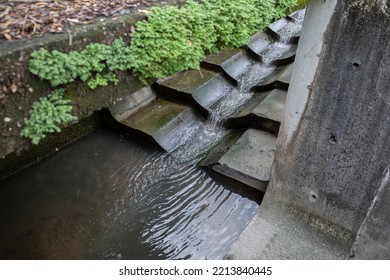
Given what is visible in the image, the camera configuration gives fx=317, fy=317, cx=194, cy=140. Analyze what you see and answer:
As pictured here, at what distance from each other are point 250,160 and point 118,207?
1777mm

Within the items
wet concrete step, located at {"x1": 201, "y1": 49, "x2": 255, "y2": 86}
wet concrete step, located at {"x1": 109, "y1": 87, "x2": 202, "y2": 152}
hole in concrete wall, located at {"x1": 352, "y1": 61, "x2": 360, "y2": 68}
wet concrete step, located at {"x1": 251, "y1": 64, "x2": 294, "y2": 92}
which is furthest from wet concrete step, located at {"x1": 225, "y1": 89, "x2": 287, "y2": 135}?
hole in concrete wall, located at {"x1": 352, "y1": 61, "x2": 360, "y2": 68}

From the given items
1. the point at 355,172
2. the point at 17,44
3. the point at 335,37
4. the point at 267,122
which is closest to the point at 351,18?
the point at 335,37

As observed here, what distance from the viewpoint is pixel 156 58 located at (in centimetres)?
457

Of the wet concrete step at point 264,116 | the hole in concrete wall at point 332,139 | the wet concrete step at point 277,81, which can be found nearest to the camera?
the hole in concrete wall at point 332,139

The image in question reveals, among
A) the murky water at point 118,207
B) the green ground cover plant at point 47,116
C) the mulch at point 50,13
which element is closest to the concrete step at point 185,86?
the murky water at point 118,207

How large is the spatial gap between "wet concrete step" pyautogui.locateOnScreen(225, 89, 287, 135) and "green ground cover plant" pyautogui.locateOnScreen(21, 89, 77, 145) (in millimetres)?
2318

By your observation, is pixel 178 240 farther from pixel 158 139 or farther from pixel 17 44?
pixel 17 44

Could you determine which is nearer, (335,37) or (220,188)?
(335,37)

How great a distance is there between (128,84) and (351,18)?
115 inches

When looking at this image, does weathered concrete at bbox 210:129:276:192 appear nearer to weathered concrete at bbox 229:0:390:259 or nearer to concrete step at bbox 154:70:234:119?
weathered concrete at bbox 229:0:390:259

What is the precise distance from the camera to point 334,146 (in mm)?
3074

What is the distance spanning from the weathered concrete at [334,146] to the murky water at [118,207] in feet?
1.47

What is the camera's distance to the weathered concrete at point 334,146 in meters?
2.61

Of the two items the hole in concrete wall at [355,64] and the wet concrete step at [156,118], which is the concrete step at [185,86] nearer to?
the wet concrete step at [156,118]
